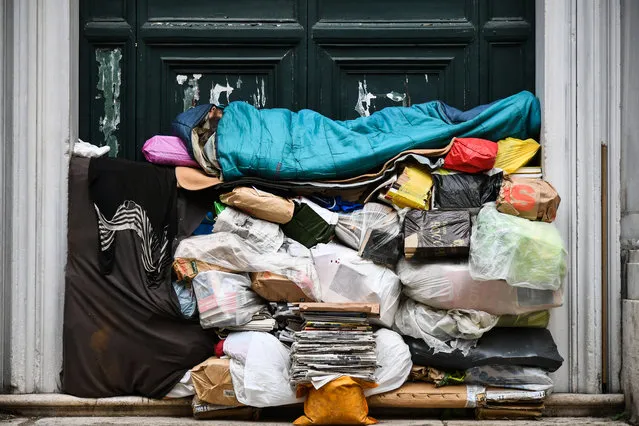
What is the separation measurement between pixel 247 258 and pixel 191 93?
121cm

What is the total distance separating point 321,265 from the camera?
4.88m

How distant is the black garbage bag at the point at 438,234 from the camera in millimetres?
4664

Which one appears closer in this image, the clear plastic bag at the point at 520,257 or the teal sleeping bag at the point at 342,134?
the clear plastic bag at the point at 520,257

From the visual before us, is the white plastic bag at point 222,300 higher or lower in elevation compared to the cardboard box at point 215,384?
higher

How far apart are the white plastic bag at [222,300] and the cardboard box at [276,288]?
0.08 metres

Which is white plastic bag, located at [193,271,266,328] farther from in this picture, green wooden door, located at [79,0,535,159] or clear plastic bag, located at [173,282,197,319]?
green wooden door, located at [79,0,535,159]

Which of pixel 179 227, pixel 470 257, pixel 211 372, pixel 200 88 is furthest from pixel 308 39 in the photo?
pixel 211 372

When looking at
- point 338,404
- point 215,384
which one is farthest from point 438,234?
point 215,384

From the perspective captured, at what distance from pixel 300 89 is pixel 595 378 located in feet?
8.08

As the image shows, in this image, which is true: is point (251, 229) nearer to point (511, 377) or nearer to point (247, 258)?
point (247, 258)

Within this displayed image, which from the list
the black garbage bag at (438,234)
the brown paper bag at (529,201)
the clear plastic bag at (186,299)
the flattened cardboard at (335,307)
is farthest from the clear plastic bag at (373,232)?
the clear plastic bag at (186,299)

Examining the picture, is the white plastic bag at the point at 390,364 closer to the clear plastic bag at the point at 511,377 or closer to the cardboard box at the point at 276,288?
the clear plastic bag at the point at 511,377

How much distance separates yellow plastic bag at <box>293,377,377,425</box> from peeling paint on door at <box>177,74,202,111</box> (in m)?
1.92

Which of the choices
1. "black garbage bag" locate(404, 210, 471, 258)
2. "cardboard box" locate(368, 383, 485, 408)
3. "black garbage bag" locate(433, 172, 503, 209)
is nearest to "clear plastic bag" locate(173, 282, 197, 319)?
"cardboard box" locate(368, 383, 485, 408)
